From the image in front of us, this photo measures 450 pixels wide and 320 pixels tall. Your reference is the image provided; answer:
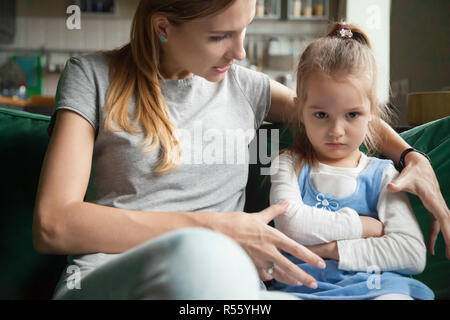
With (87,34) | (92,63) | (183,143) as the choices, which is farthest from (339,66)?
(87,34)

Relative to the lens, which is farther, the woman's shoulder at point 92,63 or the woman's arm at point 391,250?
the woman's shoulder at point 92,63

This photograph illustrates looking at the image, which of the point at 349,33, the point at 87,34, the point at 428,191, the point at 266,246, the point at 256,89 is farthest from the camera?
the point at 87,34

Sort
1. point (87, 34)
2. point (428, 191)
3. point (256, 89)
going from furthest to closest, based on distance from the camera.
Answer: point (87, 34)
point (256, 89)
point (428, 191)

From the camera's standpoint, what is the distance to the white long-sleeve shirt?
2.49ft

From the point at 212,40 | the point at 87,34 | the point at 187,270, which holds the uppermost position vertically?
the point at 87,34

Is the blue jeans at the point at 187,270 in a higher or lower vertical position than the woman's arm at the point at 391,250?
higher

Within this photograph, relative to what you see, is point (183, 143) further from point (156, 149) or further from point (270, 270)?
point (270, 270)

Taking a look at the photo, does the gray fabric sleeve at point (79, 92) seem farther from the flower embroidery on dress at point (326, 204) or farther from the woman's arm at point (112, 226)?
the flower embroidery on dress at point (326, 204)

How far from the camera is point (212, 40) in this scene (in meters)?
0.84

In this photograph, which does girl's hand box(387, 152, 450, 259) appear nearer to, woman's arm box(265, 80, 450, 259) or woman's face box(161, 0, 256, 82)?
woman's arm box(265, 80, 450, 259)

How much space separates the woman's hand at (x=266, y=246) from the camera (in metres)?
0.69

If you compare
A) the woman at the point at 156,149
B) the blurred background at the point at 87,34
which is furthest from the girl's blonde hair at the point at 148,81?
the blurred background at the point at 87,34

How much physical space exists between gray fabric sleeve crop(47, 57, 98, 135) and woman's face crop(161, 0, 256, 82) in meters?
0.18

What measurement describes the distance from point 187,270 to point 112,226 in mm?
272
